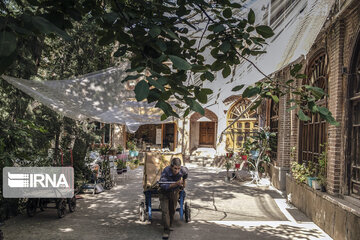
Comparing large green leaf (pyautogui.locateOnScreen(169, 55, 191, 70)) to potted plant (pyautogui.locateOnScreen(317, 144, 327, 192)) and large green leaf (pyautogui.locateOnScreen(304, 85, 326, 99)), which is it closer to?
large green leaf (pyautogui.locateOnScreen(304, 85, 326, 99))

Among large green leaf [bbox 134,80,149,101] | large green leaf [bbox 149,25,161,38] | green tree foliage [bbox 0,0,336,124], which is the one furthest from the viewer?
large green leaf [bbox 149,25,161,38]

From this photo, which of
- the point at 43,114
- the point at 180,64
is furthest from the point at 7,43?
the point at 43,114

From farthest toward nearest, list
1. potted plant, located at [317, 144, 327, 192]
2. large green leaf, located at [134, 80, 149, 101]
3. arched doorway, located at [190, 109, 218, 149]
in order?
arched doorway, located at [190, 109, 218, 149]
potted plant, located at [317, 144, 327, 192]
large green leaf, located at [134, 80, 149, 101]

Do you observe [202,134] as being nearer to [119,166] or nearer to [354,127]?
[119,166]

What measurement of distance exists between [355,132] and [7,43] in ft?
18.3

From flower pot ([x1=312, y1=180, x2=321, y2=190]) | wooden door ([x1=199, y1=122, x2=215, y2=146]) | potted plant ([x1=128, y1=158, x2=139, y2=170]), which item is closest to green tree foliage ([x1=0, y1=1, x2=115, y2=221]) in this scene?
potted plant ([x1=128, y1=158, x2=139, y2=170])

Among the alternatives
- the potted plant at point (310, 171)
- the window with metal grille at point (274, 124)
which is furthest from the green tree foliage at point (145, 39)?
the window with metal grille at point (274, 124)

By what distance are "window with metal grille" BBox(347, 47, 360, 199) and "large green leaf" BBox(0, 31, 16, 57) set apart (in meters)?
5.30

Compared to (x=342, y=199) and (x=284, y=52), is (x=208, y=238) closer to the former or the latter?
(x=342, y=199)

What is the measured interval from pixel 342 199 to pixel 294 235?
1.06m

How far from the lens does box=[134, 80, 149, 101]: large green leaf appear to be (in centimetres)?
171

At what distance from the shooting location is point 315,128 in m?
7.54

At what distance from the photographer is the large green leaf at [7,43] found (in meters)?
1.39

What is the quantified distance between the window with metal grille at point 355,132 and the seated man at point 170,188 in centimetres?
291
